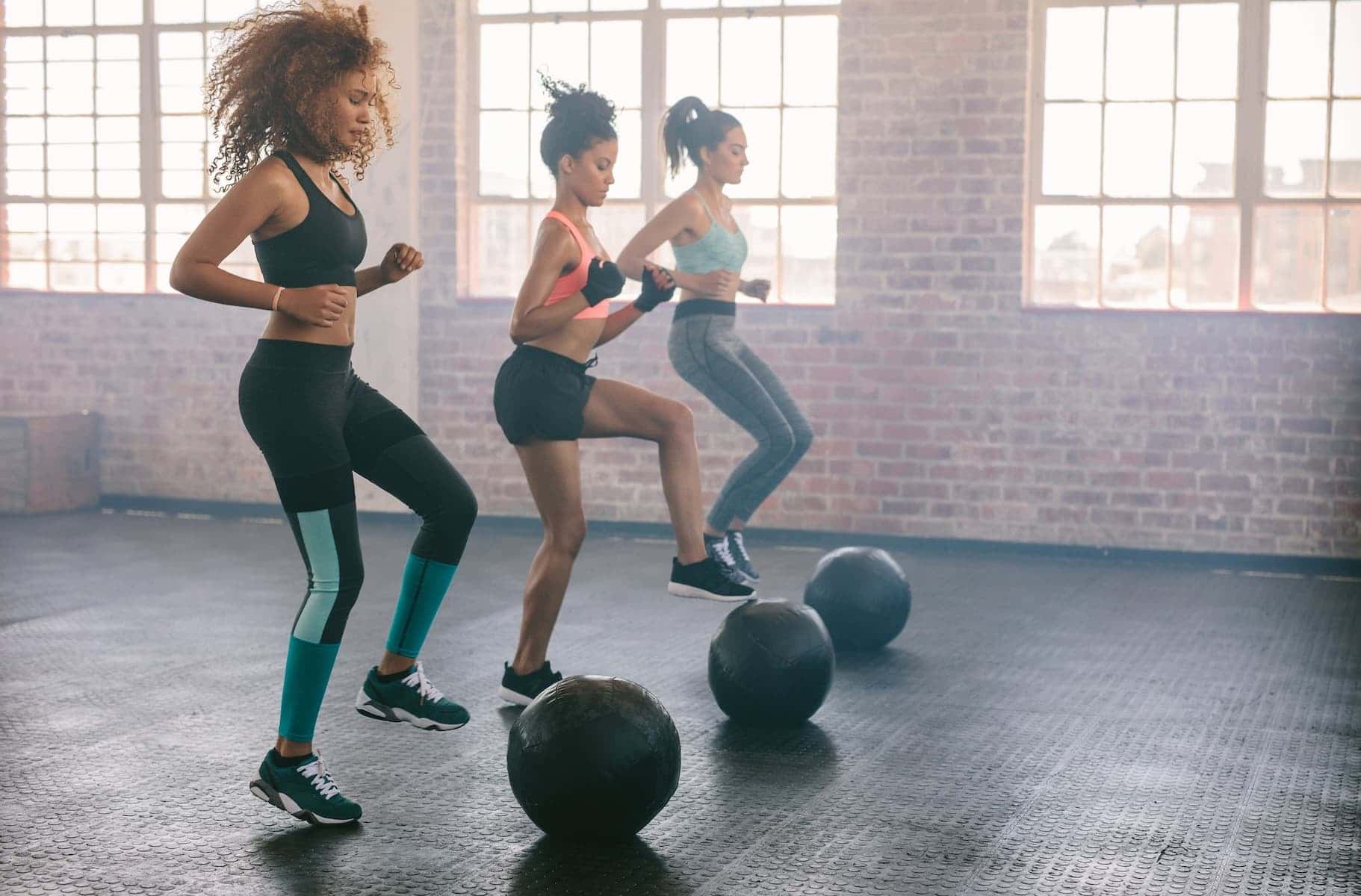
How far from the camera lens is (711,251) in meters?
5.77

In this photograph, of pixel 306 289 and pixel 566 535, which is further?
pixel 566 535

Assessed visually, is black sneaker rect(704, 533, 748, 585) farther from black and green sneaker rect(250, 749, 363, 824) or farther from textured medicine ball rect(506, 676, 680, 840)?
black and green sneaker rect(250, 749, 363, 824)

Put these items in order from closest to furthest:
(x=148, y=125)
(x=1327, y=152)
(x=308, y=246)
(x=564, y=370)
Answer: (x=308, y=246) < (x=564, y=370) < (x=1327, y=152) < (x=148, y=125)

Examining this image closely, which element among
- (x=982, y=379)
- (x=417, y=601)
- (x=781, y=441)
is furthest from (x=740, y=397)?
(x=417, y=601)

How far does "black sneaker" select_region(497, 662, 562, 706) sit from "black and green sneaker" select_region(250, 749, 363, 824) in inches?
39.4

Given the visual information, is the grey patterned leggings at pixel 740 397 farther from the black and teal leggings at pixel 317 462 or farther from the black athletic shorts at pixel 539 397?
the black and teal leggings at pixel 317 462

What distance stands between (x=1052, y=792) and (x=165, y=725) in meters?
2.30

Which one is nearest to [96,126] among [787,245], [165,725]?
[787,245]

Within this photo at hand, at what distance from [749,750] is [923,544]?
4.12 metres

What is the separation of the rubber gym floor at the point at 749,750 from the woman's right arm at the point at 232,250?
1086 millimetres

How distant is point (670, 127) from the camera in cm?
590

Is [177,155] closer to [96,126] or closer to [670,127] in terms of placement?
[96,126]

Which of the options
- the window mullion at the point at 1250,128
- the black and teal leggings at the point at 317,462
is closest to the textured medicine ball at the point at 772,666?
the black and teal leggings at the point at 317,462

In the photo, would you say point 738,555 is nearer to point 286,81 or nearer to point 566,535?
point 566,535
